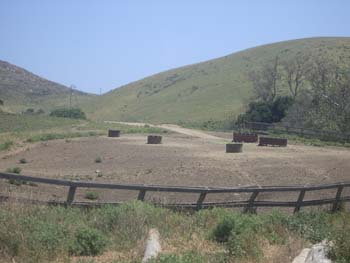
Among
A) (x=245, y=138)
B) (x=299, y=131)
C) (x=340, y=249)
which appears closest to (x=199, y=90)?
(x=299, y=131)

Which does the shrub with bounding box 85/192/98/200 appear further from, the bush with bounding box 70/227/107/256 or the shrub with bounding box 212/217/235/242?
the bush with bounding box 70/227/107/256

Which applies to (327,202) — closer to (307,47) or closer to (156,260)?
(156,260)

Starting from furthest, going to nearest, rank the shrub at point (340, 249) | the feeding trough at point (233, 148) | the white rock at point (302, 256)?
1. the feeding trough at point (233, 148)
2. the white rock at point (302, 256)
3. the shrub at point (340, 249)

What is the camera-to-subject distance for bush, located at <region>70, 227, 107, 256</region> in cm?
850

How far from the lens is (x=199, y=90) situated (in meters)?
108

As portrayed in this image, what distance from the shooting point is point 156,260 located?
703cm

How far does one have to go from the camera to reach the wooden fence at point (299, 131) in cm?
4650

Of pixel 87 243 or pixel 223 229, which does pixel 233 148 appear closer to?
pixel 223 229

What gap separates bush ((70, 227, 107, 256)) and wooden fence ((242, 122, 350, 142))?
39.8 m

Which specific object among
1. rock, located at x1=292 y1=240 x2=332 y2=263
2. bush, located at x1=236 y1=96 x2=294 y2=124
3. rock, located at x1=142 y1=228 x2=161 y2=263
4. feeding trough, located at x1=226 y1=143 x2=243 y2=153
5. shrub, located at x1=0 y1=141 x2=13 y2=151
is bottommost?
shrub, located at x1=0 y1=141 x2=13 y2=151

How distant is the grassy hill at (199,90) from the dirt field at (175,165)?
1747 inches

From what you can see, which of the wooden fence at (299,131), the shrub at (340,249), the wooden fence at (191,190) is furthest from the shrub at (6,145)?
the shrub at (340,249)

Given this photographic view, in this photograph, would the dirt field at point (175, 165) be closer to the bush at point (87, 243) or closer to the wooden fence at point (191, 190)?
the wooden fence at point (191, 190)

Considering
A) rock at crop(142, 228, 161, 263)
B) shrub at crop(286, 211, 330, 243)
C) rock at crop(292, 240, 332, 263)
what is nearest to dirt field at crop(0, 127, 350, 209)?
shrub at crop(286, 211, 330, 243)
